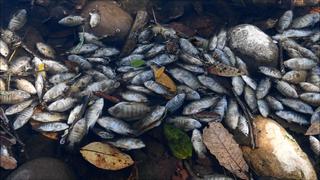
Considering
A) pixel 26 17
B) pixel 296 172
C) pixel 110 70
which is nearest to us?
pixel 296 172

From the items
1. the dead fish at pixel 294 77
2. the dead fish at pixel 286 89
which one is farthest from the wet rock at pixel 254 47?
the dead fish at pixel 286 89

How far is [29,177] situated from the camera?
4039 mm

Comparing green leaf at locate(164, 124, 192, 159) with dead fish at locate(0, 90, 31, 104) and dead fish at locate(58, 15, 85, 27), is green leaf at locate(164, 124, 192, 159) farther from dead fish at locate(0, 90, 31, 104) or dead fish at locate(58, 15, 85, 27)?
dead fish at locate(58, 15, 85, 27)

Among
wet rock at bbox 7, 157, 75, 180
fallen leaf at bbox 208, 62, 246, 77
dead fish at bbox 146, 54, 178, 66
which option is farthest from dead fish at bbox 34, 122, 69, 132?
fallen leaf at bbox 208, 62, 246, 77

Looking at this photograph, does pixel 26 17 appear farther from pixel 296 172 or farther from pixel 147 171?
pixel 296 172

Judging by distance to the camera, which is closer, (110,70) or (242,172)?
(242,172)

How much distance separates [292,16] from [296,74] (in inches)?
53.1

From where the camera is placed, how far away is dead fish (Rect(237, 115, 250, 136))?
4.70 meters

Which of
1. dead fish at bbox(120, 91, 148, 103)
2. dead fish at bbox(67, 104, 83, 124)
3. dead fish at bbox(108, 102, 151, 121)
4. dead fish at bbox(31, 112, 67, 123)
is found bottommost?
dead fish at bbox(31, 112, 67, 123)

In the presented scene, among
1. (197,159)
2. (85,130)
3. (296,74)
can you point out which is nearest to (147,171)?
(197,159)

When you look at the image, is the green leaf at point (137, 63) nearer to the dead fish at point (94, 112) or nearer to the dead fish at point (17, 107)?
the dead fish at point (94, 112)

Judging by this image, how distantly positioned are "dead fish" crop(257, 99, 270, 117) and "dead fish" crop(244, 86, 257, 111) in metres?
0.07

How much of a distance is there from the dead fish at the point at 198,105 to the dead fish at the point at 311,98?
132cm

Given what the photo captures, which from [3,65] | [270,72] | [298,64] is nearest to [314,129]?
[270,72]
